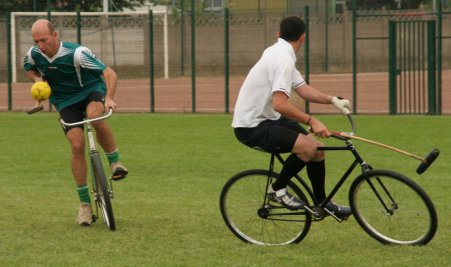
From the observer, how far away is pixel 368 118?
2097cm

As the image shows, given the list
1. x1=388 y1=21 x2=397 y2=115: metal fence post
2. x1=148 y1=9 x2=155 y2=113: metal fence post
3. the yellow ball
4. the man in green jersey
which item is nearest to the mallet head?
the man in green jersey

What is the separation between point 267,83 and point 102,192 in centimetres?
176

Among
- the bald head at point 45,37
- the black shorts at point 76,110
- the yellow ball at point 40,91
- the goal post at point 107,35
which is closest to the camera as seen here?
the yellow ball at point 40,91

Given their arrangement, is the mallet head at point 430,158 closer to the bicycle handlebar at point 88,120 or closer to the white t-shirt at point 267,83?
the white t-shirt at point 267,83

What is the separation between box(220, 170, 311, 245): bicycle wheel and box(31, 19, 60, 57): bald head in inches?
73.9

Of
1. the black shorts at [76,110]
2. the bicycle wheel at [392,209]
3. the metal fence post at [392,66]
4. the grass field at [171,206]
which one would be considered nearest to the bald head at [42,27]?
the black shorts at [76,110]

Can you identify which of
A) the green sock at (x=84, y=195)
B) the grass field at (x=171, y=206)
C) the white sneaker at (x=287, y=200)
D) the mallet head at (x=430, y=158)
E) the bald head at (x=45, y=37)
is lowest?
the grass field at (x=171, y=206)

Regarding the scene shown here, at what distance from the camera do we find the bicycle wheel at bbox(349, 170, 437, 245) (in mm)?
7586

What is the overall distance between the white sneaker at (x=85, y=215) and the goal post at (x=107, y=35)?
1460 centimetres

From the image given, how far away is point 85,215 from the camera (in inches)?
356

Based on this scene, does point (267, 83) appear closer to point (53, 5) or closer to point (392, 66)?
point (392, 66)

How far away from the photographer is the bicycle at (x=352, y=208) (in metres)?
7.65

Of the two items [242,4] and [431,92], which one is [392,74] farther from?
[242,4]

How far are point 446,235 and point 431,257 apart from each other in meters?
0.94
